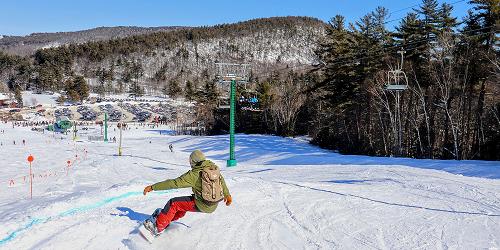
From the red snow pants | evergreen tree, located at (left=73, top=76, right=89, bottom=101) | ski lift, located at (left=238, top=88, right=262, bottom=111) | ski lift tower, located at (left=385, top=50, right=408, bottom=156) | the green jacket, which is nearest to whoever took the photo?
the green jacket

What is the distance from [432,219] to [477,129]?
90.3 feet

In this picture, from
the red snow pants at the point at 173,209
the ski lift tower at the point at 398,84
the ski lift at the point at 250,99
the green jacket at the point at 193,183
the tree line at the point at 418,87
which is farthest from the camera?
the ski lift at the point at 250,99

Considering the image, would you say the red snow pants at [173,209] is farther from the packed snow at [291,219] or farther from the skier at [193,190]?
the packed snow at [291,219]

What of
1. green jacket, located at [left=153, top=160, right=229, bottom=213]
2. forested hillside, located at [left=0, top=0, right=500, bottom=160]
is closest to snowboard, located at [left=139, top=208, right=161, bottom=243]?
green jacket, located at [left=153, top=160, right=229, bottom=213]

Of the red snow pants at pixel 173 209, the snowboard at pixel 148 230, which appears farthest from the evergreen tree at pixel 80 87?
the red snow pants at pixel 173 209

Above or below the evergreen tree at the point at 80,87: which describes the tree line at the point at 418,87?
below

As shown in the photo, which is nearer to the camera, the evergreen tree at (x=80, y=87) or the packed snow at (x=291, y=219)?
the packed snow at (x=291, y=219)

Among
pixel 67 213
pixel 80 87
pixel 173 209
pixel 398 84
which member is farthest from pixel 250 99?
pixel 80 87

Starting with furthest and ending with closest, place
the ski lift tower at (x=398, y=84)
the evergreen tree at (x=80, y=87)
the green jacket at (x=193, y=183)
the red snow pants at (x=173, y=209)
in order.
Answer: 1. the evergreen tree at (x=80, y=87)
2. the ski lift tower at (x=398, y=84)
3. the red snow pants at (x=173, y=209)
4. the green jacket at (x=193, y=183)

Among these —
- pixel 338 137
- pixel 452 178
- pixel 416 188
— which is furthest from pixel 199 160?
pixel 338 137

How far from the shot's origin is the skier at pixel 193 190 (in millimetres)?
5914

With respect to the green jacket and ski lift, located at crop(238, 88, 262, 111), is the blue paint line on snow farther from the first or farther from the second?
ski lift, located at crop(238, 88, 262, 111)

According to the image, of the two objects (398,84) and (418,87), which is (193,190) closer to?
(398,84)

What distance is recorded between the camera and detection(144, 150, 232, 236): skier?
19.4 ft
